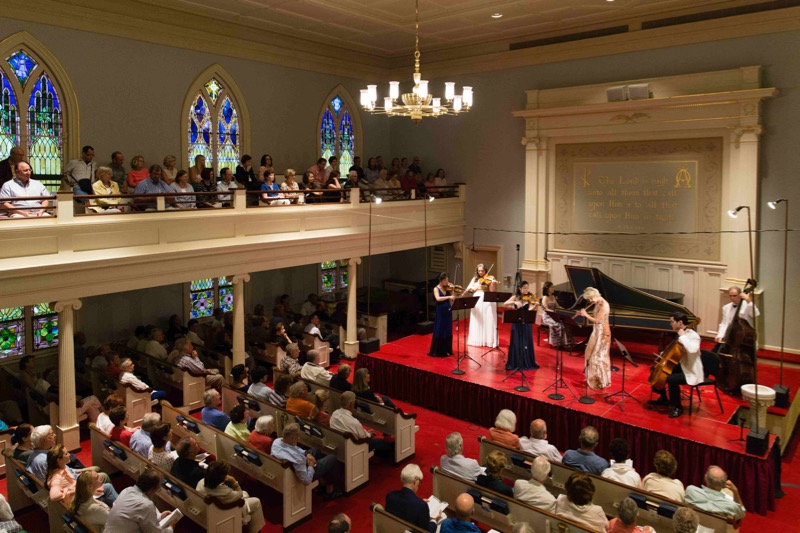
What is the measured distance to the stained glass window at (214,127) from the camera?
51.5 feet

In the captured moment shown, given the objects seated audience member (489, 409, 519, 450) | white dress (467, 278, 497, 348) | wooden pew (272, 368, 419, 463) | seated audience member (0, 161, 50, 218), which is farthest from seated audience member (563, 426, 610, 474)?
seated audience member (0, 161, 50, 218)

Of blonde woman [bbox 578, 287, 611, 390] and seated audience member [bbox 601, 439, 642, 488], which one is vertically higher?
blonde woman [bbox 578, 287, 611, 390]

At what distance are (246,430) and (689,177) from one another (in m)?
11.5

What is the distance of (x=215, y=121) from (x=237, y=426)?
9482 millimetres

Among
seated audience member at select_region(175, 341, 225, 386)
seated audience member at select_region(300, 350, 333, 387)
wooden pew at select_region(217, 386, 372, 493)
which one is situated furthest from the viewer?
seated audience member at select_region(175, 341, 225, 386)

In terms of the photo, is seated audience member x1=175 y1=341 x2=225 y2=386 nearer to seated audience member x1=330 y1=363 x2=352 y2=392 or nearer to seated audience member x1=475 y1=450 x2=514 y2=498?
seated audience member x1=330 y1=363 x2=352 y2=392

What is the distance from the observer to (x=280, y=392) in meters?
10.2

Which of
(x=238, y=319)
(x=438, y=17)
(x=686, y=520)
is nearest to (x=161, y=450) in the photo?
(x=238, y=319)

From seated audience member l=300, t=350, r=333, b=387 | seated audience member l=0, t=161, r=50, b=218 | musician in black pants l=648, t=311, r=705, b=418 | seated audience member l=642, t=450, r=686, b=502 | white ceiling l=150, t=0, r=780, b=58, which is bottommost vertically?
seated audience member l=642, t=450, r=686, b=502

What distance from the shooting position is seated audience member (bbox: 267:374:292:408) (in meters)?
10.1

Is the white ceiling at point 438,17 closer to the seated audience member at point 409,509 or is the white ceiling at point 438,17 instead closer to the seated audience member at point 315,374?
the seated audience member at point 315,374

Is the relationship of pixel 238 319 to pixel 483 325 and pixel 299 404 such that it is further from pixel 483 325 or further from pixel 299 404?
pixel 483 325

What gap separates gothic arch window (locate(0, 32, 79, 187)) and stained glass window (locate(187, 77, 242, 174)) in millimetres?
2934

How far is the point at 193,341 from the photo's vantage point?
14016mm
